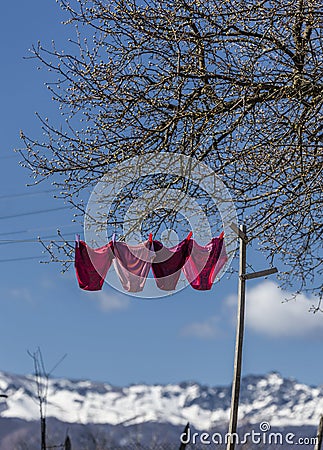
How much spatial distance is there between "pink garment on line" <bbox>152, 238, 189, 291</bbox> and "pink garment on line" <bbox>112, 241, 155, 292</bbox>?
0.08 meters

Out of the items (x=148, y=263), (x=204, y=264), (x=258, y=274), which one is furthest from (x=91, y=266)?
(x=258, y=274)

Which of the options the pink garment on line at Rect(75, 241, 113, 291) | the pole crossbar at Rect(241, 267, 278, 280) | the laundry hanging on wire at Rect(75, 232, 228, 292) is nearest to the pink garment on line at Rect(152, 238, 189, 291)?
the laundry hanging on wire at Rect(75, 232, 228, 292)

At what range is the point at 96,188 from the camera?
7543mm

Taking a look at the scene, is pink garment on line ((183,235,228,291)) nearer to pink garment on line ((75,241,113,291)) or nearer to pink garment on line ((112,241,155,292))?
pink garment on line ((112,241,155,292))

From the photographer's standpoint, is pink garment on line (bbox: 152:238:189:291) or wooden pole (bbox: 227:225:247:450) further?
pink garment on line (bbox: 152:238:189:291)

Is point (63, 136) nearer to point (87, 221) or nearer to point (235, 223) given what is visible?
point (87, 221)

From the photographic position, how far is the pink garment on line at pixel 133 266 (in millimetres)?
7105

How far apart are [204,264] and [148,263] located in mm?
513

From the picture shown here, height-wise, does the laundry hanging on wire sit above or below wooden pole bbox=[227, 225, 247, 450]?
above

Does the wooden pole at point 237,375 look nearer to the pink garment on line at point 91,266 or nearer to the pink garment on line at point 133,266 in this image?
the pink garment on line at point 133,266

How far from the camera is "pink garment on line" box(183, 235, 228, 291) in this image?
276 inches

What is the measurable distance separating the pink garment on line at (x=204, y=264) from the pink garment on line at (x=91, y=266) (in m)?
0.73

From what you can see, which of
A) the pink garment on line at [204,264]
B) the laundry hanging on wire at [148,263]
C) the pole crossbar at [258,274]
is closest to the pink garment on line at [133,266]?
the laundry hanging on wire at [148,263]

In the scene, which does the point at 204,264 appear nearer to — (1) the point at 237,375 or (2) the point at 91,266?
(2) the point at 91,266
